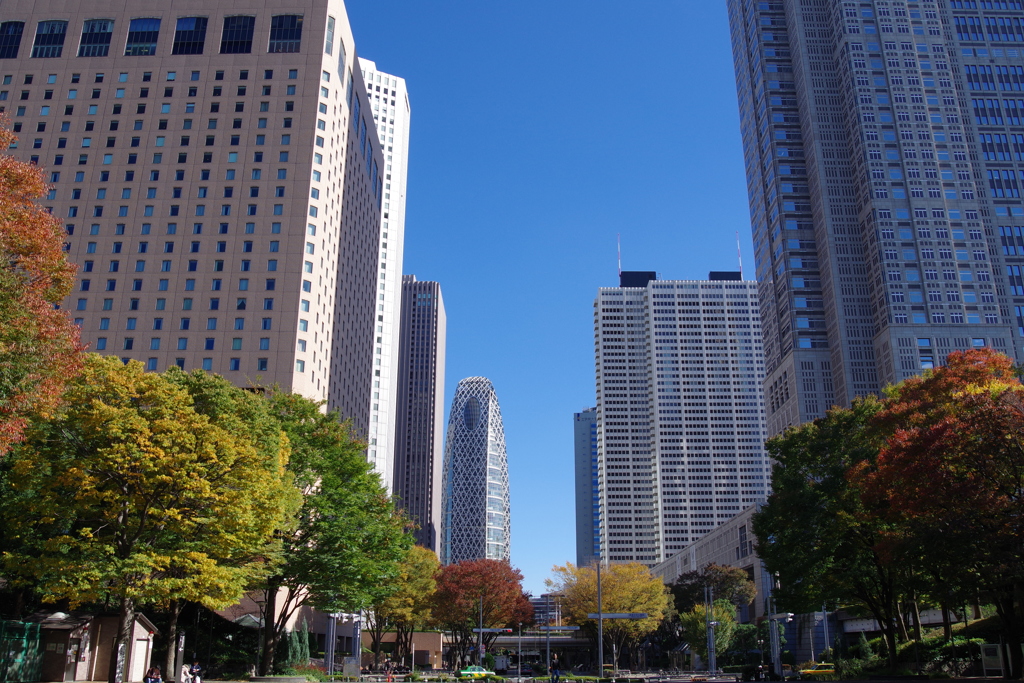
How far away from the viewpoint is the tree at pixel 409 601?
7908cm

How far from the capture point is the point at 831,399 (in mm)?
123188

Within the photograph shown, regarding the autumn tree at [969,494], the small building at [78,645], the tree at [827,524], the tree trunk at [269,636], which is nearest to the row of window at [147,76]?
the tree trunk at [269,636]

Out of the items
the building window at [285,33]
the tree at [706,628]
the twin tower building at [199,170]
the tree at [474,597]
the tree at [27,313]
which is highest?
the building window at [285,33]

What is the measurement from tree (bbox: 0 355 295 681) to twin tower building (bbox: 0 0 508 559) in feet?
180

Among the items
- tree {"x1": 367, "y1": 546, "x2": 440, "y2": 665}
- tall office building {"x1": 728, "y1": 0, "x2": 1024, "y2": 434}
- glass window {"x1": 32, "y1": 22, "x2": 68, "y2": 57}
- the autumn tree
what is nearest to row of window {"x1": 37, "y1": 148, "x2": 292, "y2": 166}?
glass window {"x1": 32, "y1": 22, "x2": 68, "y2": 57}

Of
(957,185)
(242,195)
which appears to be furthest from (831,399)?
(242,195)

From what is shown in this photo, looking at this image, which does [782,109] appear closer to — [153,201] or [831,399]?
[831,399]

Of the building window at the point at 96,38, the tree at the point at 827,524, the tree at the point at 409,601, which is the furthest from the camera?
the building window at the point at 96,38

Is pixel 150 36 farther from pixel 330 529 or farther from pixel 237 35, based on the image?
pixel 330 529

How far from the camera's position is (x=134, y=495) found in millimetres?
35000

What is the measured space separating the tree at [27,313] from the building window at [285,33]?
275 feet

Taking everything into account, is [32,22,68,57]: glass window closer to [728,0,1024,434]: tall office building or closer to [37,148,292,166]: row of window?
[37,148,292,166]: row of window

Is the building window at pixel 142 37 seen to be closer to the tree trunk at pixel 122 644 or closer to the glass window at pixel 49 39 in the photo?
the glass window at pixel 49 39

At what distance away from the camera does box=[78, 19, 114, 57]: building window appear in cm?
10744
